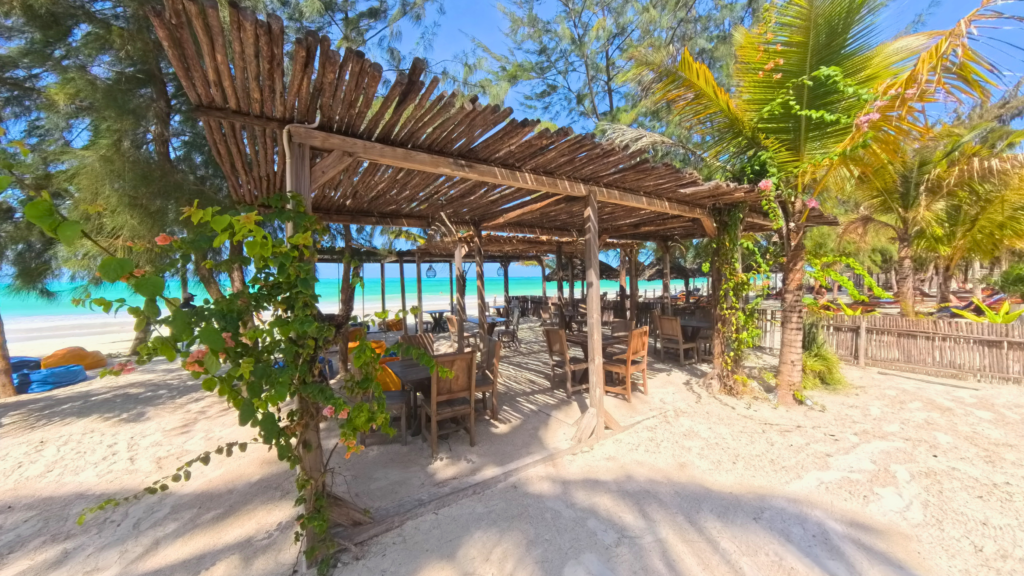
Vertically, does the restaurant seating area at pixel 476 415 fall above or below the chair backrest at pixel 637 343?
below

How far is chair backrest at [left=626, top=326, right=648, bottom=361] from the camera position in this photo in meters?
4.63

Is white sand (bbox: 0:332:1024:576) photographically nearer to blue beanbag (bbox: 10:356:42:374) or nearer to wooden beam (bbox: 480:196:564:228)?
wooden beam (bbox: 480:196:564:228)

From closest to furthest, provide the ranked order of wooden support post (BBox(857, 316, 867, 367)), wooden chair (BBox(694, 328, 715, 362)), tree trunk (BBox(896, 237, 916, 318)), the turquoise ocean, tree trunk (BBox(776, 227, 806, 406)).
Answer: tree trunk (BBox(776, 227, 806, 406)), wooden support post (BBox(857, 316, 867, 367)), the turquoise ocean, wooden chair (BBox(694, 328, 715, 362)), tree trunk (BBox(896, 237, 916, 318))

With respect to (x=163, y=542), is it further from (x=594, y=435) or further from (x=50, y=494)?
(x=594, y=435)

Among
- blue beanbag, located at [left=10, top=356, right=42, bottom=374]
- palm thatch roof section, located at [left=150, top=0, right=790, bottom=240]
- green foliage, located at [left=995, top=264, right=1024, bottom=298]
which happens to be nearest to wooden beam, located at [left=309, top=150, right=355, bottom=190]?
palm thatch roof section, located at [left=150, top=0, right=790, bottom=240]

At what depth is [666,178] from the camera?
3830mm

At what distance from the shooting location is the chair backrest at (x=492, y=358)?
3.77m

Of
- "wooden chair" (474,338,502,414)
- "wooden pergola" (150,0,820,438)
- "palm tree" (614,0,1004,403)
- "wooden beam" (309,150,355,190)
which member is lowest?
"wooden chair" (474,338,502,414)

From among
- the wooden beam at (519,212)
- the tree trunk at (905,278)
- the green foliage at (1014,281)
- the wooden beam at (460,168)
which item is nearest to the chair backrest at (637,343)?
the wooden beam at (460,168)

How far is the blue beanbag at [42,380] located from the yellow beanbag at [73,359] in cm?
102

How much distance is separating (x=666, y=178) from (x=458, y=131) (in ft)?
7.42

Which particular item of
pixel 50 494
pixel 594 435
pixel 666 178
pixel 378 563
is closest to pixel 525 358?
pixel 594 435

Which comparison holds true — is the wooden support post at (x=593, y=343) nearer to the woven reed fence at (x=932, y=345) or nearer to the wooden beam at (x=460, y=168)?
the wooden beam at (x=460, y=168)

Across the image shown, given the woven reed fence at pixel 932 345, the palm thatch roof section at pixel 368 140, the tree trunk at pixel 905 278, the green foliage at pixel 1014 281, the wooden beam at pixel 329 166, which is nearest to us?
the palm thatch roof section at pixel 368 140
